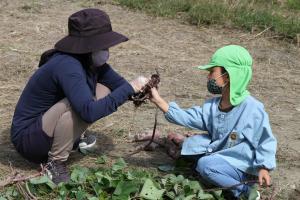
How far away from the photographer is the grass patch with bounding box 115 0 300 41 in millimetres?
6809

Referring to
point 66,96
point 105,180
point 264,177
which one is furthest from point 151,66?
point 264,177

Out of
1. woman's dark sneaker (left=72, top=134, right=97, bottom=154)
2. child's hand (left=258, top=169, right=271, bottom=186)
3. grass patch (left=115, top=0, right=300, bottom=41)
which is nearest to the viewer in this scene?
child's hand (left=258, top=169, right=271, bottom=186)

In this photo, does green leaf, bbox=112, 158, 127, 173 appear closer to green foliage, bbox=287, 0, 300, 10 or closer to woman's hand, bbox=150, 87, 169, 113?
woman's hand, bbox=150, 87, 169, 113

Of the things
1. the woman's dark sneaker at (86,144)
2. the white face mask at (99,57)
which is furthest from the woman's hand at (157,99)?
the woman's dark sneaker at (86,144)

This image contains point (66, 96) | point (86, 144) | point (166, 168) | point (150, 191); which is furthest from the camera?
point (86, 144)

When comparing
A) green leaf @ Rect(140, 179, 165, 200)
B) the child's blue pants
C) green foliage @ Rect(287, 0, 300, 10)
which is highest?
the child's blue pants

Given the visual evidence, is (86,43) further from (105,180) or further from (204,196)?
(204,196)

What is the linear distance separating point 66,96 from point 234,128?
934 mm

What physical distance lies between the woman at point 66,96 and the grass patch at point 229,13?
3.61 metres

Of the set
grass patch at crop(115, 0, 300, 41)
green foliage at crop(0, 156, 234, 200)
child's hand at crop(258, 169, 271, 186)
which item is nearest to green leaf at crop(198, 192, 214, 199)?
green foliage at crop(0, 156, 234, 200)

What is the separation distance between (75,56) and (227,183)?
108 centimetres

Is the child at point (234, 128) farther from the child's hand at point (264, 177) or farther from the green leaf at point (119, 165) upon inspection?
the green leaf at point (119, 165)

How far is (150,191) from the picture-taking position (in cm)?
326

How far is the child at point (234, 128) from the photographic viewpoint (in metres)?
3.24
